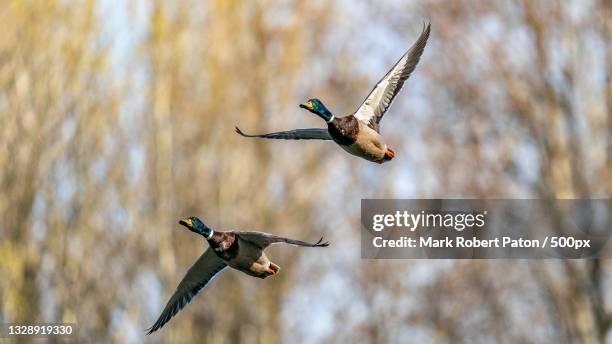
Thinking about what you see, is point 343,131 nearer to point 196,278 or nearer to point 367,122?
point 367,122

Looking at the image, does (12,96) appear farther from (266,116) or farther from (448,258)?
(448,258)

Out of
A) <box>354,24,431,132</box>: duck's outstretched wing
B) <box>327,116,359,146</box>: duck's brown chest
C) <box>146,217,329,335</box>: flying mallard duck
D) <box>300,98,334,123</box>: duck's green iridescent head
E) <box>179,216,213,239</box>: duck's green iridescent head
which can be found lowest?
<box>146,217,329,335</box>: flying mallard duck

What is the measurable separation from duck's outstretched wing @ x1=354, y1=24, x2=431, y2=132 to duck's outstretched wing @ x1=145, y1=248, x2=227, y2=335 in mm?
1206

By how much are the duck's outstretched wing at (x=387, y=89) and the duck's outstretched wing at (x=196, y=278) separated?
1.21 meters

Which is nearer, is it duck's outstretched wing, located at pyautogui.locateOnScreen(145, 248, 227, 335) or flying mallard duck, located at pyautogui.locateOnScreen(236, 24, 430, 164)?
flying mallard duck, located at pyautogui.locateOnScreen(236, 24, 430, 164)

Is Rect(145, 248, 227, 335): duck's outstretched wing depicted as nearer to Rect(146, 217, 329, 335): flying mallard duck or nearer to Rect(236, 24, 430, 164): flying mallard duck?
Rect(146, 217, 329, 335): flying mallard duck

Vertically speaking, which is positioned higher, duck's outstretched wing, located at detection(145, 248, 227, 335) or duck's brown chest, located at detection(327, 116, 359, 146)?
duck's brown chest, located at detection(327, 116, 359, 146)

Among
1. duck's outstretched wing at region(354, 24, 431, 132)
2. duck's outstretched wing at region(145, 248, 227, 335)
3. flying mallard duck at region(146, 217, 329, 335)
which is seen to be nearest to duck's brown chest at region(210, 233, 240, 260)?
flying mallard duck at region(146, 217, 329, 335)

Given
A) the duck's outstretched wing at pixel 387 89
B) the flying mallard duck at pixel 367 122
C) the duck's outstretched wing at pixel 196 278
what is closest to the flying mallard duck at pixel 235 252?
the duck's outstretched wing at pixel 196 278

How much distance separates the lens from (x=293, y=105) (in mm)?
24344

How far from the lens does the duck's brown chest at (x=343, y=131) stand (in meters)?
7.62

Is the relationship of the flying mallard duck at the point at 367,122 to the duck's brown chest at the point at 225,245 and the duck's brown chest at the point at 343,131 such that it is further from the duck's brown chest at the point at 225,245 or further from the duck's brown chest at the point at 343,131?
the duck's brown chest at the point at 225,245

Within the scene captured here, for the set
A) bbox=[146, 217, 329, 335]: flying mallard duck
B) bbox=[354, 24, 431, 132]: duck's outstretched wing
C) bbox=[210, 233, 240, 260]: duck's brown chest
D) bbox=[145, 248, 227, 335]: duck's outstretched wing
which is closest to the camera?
bbox=[146, 217, 329, 335]: flying mallard duck

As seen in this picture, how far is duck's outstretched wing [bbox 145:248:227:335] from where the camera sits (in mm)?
8383
